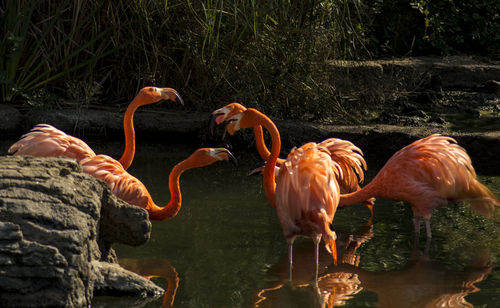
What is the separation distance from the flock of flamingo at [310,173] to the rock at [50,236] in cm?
86

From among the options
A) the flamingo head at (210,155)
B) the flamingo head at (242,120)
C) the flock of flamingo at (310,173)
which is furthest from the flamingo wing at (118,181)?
the flamingo head at (242,120)

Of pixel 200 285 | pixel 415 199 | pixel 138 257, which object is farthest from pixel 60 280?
pixel 415 199

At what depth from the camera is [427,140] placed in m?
4.21

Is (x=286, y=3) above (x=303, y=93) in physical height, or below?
above

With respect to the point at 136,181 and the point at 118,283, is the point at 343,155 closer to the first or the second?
the point at 136,181

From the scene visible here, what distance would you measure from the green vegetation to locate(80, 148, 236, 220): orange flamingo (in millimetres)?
1806

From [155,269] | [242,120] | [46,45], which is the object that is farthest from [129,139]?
[46,45]

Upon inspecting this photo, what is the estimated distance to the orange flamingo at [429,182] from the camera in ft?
13.3

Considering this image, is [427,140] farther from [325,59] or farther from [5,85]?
[5,85]

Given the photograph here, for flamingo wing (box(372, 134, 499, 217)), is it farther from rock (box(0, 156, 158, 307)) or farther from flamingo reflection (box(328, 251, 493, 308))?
rock (box(0, 156, 158, 307))

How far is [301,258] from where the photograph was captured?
380 centimetres

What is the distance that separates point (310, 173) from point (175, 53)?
3101 mm

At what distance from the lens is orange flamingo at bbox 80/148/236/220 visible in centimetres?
388

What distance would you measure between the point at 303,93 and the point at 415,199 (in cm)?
230
